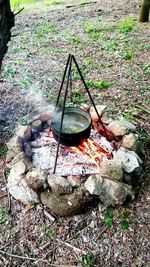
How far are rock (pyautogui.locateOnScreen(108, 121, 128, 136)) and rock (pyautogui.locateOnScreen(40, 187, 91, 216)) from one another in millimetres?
1038

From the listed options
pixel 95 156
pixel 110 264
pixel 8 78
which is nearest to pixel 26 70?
pixel 8 78

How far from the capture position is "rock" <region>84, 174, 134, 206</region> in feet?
10.9

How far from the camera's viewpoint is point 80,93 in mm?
5363

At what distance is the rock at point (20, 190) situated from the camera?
345 centimetres

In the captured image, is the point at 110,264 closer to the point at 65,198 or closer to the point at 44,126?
the point at 65,198

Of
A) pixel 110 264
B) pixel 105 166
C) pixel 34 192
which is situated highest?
pixel 105 166

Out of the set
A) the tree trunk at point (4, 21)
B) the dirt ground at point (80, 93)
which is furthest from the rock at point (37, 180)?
the tree trunk at point (4, 21)

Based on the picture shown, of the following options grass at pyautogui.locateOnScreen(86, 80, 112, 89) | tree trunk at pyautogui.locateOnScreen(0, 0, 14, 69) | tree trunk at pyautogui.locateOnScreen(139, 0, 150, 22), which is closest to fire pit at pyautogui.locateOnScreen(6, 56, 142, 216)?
tree trunk at pyautogui.locateOnScreen(0, 0, 14, 69)

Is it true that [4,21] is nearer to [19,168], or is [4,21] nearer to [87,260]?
[19,168]

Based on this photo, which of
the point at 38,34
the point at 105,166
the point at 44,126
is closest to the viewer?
the point at 105,166

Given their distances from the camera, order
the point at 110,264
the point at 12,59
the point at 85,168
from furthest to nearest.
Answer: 1. the point at 12,59
2. the point at 85,168
3. the point at 110,264

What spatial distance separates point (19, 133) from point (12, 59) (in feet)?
10.7

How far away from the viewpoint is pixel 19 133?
398cm

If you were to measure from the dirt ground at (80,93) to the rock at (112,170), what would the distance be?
361 millimetres
